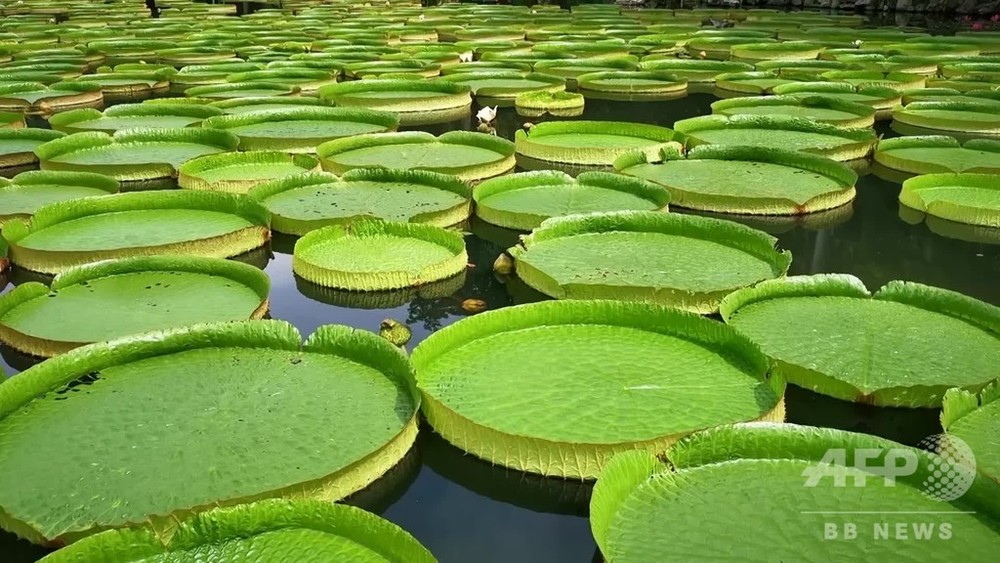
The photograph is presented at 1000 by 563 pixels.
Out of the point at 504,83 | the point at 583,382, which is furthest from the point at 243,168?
the point at 504,83

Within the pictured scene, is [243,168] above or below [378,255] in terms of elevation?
above

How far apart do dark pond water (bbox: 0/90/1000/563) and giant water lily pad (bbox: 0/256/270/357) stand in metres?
0.15

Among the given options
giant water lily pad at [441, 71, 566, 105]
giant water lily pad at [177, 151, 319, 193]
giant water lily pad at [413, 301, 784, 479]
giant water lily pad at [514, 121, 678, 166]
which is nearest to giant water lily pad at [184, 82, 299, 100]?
giant water lily pad at [441, 71, 566, 105]

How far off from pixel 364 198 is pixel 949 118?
4.10 meters

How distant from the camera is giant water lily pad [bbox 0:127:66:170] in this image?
4559mm

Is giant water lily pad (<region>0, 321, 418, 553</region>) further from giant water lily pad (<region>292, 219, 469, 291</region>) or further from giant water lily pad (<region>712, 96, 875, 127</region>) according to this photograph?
giant water lily pad (<region>712, 96, 875, 127</region>)

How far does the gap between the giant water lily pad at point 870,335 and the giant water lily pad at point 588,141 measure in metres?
2.07

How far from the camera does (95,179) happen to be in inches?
153

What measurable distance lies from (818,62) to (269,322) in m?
7.23

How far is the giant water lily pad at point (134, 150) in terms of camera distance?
164 inches

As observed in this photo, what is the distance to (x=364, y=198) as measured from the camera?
3641 mm

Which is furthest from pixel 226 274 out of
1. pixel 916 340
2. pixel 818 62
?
pixel 818 62

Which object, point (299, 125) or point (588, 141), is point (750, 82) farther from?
point (299, 125)

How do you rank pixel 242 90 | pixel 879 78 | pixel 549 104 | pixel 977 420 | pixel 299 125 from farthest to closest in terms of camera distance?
pixel 879 78 → pixel 242 90 → pixel 549 104 → pixel 299 125 → pixel 977 420
